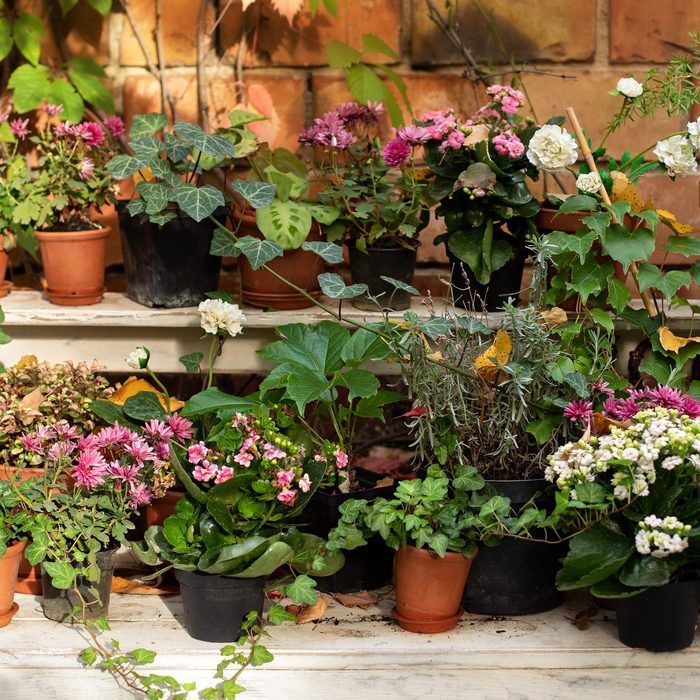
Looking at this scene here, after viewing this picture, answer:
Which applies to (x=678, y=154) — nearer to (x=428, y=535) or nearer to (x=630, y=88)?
(x=630, y=88)

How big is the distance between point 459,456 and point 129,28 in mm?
1377

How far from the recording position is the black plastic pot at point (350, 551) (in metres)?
1.83

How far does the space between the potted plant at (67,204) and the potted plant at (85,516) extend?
0.46m

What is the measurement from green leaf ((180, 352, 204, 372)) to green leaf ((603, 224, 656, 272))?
810mm

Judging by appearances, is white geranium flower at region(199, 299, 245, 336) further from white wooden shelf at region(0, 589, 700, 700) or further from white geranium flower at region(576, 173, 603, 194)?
white geranium flower at region(576, 173, 603, 194)

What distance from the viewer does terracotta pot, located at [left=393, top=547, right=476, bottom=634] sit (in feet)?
5.50

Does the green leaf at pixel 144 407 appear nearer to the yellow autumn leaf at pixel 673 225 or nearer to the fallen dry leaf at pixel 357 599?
the fallen dry leaf at pixel 357 599

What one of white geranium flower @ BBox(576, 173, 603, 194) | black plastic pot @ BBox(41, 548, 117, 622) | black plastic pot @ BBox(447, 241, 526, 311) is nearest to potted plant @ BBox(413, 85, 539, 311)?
black plastic pot @ BBox(447, 241, 526, 311)

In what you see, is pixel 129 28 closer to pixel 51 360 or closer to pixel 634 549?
pixel 51 360

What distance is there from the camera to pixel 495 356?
1.75 m

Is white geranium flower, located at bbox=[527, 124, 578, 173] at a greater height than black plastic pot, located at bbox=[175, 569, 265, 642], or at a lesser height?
greater

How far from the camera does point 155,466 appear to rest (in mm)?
1775

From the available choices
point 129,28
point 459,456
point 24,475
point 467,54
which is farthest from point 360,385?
point 129,28

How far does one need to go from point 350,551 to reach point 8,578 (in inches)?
23.7
